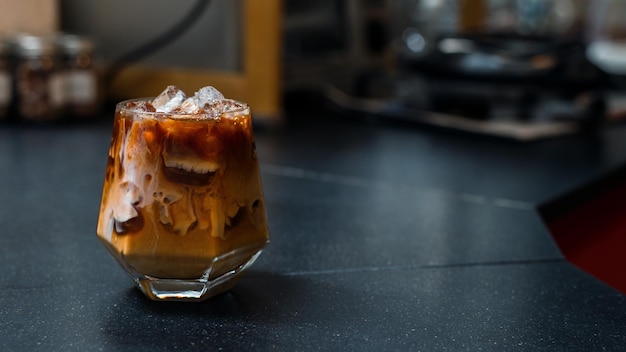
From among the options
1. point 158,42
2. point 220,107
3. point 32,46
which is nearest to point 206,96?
point 220,107

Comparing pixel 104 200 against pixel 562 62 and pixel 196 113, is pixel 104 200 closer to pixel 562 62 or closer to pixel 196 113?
pixel 196 113

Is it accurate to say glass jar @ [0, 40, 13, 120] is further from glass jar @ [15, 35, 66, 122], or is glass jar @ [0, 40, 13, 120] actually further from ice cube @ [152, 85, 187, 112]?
ice cube @ [152, 85, 187, 112]

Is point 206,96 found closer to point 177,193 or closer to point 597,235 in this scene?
point 177,193

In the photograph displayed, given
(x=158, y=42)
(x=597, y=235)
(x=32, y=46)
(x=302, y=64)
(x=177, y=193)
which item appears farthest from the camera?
(x=302, y=64)

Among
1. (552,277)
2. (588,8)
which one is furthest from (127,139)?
(588,8)

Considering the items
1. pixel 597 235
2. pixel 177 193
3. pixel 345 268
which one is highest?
pixel 177 193
